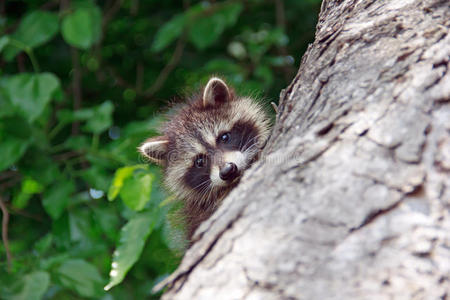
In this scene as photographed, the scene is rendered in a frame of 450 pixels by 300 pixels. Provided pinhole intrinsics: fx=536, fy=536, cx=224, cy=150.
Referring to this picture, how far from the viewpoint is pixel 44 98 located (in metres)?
3.35

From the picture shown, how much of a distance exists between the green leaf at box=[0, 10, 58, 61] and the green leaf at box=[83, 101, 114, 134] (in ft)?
2.37

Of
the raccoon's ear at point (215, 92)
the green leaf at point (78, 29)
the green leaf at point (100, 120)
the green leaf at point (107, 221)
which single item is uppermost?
the green leaf at point (78, 29)

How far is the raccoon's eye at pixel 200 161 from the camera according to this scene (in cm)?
348

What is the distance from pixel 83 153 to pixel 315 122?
2.75m

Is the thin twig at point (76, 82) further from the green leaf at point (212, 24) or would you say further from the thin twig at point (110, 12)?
the green leaf at point (212, 24)

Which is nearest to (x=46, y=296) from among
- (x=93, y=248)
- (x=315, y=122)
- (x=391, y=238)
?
(x=93, y=248)

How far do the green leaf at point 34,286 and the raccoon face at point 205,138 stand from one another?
3.25ft

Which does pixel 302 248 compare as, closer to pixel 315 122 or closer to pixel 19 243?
pixel 315 122

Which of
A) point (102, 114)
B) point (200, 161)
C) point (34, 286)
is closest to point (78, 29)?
point (102, 114)

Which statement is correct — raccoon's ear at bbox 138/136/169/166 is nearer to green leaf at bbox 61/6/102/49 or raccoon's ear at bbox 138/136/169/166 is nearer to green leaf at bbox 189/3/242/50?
green leaf at bbox 61/6/102/49

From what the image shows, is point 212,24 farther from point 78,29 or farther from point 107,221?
point 107,221

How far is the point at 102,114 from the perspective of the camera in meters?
3.65

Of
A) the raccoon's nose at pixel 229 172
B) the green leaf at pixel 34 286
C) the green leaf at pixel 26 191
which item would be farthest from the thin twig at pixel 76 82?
the raccoon's nose at pixel 229 172

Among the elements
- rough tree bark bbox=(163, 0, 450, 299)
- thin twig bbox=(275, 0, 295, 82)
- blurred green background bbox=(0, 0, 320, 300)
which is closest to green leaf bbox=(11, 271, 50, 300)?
blurred green background bbox=(0, 0, 320, 300)
